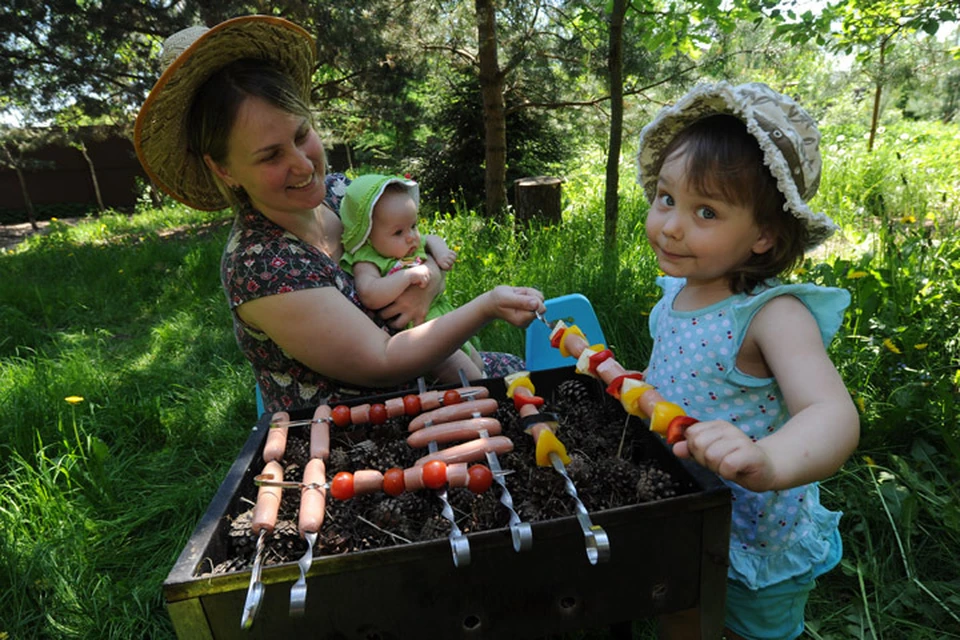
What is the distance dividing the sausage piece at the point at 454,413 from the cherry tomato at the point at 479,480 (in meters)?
0.26

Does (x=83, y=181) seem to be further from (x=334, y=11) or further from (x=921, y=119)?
(x=921, y=119)

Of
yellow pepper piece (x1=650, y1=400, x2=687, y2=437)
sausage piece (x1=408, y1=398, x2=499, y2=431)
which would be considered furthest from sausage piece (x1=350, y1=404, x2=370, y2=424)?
yellow pepper piece (x1=650, y1=400, x2=687, y2=437)

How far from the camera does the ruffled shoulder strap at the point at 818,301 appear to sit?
1224 mm

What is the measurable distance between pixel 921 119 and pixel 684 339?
25.4 m

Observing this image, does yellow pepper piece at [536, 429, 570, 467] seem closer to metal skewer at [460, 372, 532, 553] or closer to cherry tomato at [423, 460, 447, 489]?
metal skewer at [460, 372, 532, 553]

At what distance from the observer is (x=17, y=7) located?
5.93 m

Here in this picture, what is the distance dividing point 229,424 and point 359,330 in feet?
5.72

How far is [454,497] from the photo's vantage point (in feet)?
3.76

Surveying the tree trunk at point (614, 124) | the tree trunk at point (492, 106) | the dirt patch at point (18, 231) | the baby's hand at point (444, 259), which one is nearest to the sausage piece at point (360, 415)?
the baby's hand at point (444, 259)

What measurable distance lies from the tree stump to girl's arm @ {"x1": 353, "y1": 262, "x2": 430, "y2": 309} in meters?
3.57

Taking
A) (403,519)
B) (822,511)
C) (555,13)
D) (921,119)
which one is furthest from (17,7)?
(921,119)

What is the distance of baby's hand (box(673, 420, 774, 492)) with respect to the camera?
92cm

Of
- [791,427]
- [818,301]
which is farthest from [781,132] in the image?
[791,427]

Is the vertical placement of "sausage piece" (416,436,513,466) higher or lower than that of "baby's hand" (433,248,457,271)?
lower
